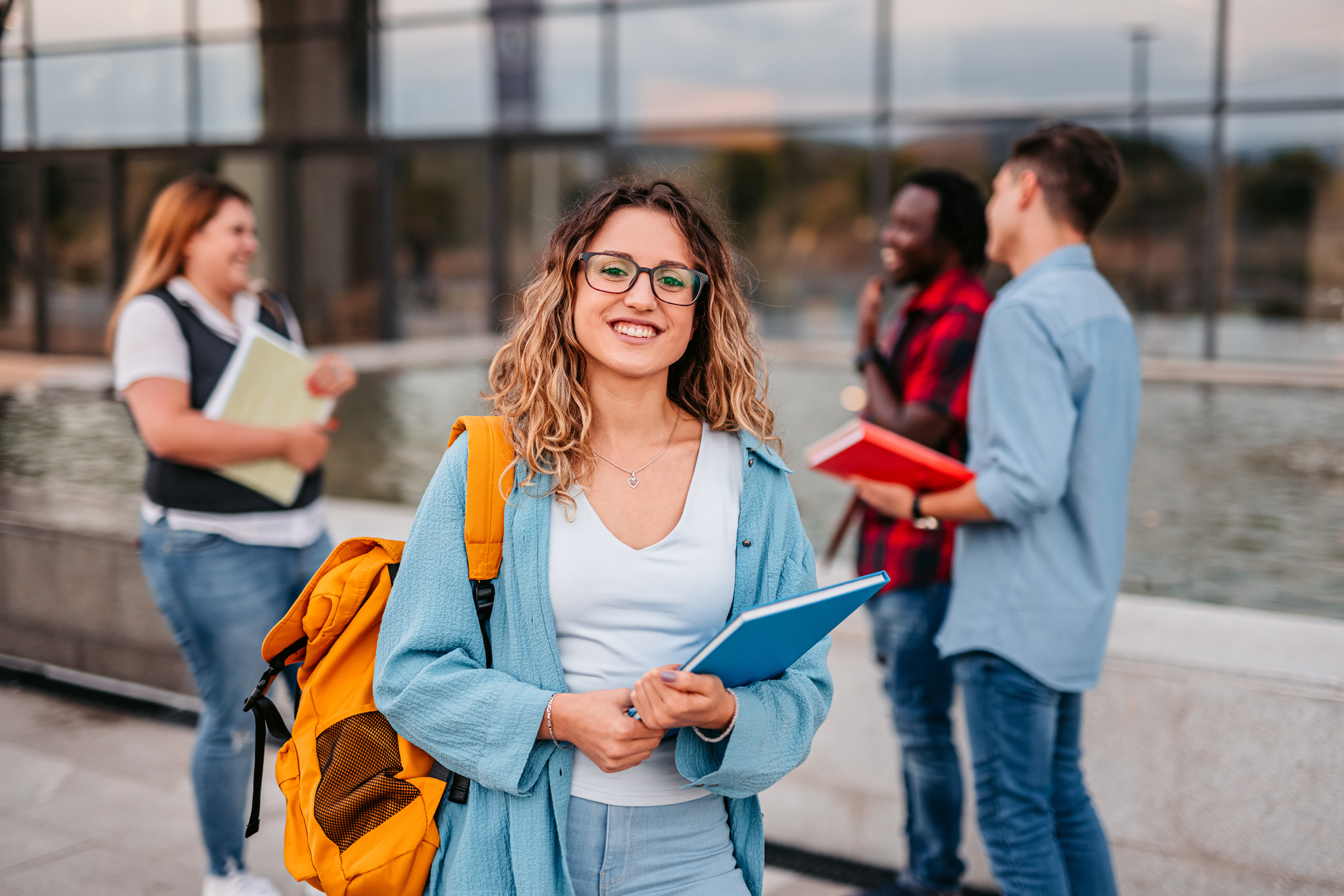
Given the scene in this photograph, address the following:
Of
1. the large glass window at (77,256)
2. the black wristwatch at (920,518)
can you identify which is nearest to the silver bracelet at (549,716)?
the black wristwatch at (920,518)

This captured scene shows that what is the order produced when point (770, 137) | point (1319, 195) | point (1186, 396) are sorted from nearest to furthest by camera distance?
point (1186, 396) → point (1319, 195) → point (770, 137)

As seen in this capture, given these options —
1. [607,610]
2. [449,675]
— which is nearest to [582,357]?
[607,610]

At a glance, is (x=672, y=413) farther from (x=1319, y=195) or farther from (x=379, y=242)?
(x=379, y=242)

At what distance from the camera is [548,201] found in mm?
16422

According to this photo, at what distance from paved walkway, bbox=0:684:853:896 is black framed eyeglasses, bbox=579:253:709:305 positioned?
219cm

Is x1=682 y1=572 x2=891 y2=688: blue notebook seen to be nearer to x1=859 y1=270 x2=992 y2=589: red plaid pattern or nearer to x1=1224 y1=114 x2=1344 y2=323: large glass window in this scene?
x1=859 y1=270 x2=992 y2=589: red plaid pattern

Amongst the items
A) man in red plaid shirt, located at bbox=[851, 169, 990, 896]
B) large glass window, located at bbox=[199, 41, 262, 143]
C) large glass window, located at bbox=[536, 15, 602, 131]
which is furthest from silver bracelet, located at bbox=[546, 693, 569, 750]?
large glass window, located at bbox=[199, 41, 262, 143]

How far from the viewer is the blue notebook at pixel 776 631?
1506 millimetres

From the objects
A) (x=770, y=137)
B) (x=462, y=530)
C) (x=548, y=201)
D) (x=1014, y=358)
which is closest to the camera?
(x=462, y=530)

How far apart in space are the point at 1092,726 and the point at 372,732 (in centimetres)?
216

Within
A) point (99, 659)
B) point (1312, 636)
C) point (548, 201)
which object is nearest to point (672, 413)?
point (1312, 636)

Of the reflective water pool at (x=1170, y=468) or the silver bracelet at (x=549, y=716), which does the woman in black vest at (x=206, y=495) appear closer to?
the reflective water pool at (x=1170, y=468)

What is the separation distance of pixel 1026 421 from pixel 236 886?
92.7 inches

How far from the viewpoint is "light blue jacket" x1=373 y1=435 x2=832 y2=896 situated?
1.68 metres
